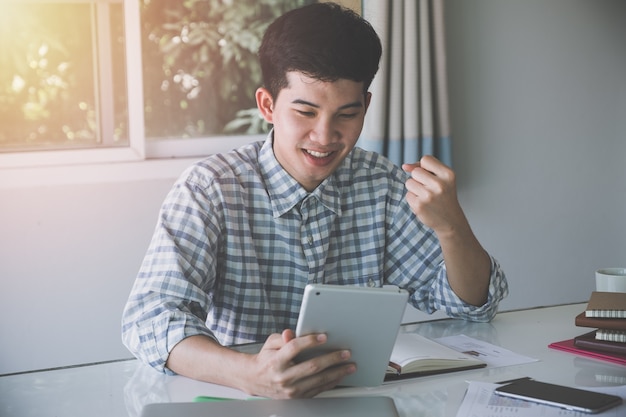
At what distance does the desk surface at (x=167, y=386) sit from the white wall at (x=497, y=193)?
1.25 m

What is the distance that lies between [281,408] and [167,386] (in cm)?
23

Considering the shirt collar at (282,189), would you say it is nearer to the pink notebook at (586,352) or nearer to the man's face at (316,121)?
the man's face at (316,121)

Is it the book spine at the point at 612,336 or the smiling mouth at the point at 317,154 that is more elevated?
the smiling mouth at the point at 317,154

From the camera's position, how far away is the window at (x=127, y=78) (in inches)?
97.7

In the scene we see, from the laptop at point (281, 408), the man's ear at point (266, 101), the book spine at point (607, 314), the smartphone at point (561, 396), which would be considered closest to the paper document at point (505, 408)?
the smartphone at point (561, 396)

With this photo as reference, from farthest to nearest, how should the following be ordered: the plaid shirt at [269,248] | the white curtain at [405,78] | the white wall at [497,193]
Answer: the white curtain at [405,78] < the white wall at [497,193] < the plaid shirt at [269,248]

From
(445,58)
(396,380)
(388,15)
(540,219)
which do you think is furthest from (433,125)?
(396,380)

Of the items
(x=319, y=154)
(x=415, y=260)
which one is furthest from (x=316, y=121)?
(x=415, y=260)

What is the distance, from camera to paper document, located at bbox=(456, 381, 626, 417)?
1089mm

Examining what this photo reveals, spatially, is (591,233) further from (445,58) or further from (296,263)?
(296,263)

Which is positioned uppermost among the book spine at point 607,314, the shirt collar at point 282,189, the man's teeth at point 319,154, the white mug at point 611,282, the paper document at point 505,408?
the man's teeth at point 319,154

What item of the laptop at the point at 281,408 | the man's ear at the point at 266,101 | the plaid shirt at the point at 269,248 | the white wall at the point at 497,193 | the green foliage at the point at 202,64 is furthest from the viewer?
the green foliage at the point at 202,64

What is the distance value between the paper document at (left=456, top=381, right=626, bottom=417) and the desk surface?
21 mm

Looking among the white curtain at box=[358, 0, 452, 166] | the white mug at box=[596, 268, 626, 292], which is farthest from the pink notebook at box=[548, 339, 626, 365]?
the white curtain at box=[358, 0, 452, 166]
